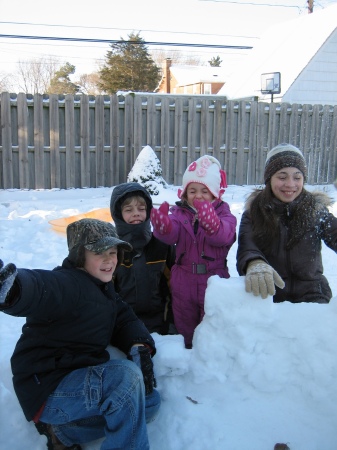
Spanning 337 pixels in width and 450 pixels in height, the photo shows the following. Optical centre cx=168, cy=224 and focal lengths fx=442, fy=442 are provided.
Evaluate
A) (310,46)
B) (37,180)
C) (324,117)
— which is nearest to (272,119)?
(324,117)

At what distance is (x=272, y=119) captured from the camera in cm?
1052

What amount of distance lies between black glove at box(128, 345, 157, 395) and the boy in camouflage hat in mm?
44

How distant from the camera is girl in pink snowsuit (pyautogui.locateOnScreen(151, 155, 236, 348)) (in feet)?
8.71

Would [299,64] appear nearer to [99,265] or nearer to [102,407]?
[99,265]

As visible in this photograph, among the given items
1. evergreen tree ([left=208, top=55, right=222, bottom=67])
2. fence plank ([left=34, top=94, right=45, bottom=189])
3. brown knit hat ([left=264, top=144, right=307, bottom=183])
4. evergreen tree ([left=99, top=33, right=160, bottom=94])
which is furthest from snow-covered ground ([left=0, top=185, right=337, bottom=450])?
evergreen tree ([left=208, top=55, right=222, bottom=67])

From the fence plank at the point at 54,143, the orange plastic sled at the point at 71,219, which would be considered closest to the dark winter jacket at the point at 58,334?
the orange plastic sled at the point at 71,219

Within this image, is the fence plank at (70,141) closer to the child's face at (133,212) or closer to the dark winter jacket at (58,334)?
the child's face at (133,212)

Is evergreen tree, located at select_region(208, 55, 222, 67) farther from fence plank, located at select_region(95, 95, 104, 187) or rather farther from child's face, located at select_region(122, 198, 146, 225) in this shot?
child's face, located at select_region(122, 198, 146, 225)

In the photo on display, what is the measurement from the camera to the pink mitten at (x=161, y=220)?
254 centimetres

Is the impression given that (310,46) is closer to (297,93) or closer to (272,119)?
(297,93)

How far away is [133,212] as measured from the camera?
2.75 meters

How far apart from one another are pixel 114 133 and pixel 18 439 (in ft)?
25.7

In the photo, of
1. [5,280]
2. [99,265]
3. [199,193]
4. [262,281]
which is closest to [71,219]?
[199,193]

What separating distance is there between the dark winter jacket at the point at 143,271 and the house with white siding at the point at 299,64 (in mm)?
12081
